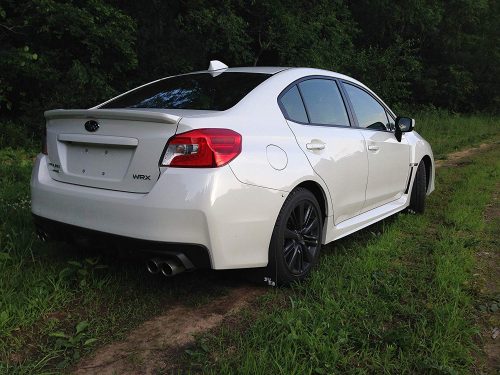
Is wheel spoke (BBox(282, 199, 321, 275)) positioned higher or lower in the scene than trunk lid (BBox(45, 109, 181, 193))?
lower

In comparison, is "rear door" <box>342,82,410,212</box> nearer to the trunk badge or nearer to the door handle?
the door handle

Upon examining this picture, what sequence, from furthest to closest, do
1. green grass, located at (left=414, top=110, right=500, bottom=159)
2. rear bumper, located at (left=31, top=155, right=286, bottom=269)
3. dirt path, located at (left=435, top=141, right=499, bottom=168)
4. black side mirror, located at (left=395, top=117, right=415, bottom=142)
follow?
green grass, located at (left=414, top=110, right=500, bottom=159) < dirt path, located at (left=435, top=141, right=499, bottom=168) < black side mirror, located at (left=395, top=117, right=415, bottom=142) < rear bumper, located at (left=31, top=155, right=286, bottom=269)

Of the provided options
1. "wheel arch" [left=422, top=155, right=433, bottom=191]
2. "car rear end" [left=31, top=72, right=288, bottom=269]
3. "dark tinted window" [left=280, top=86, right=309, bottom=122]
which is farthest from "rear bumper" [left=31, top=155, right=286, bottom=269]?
"wheel arch" [left=422, top=155, right=433, bottom=191]

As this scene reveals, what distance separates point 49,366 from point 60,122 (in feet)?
5.06

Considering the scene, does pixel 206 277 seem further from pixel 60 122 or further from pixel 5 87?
pixel 5 87

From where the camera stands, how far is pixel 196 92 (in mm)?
3404

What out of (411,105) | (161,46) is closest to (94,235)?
(161,46)

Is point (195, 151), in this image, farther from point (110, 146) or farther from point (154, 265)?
point (154, 265)

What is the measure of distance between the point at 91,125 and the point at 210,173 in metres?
0.86

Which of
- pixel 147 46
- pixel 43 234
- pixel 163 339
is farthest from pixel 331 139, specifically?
pixel 147 46

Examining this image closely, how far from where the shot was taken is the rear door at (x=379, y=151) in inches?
170

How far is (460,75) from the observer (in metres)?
26.4

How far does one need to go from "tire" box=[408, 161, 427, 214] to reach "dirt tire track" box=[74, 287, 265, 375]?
2841 millimetres

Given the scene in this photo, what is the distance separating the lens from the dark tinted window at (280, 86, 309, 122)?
343 centimetres
